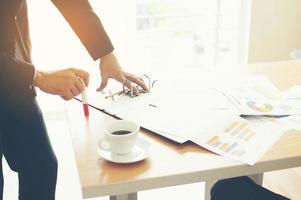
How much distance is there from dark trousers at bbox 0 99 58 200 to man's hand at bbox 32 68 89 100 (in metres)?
0.24

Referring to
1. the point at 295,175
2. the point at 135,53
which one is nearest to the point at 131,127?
the point at 295,175

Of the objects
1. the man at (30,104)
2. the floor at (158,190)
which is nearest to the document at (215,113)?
the man at (30,104)

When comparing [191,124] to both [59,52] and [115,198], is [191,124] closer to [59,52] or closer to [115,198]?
[115,198]

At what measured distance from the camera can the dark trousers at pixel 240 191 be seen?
101 centimetres

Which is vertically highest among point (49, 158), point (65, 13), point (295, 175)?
point (65, 13)

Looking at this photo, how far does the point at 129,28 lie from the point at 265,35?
0.98 m

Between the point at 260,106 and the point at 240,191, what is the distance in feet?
0.79

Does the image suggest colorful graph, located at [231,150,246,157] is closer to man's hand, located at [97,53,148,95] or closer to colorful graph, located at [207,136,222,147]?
colorful graph, located at [207,136,222,147]

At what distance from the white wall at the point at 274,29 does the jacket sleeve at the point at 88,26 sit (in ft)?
5.66

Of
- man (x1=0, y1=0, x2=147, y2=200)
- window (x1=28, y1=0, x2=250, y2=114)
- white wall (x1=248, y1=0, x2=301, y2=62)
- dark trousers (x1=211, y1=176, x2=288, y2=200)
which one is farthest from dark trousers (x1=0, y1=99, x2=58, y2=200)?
white wall (x1=248, y1=0, x2=301, y2=62)

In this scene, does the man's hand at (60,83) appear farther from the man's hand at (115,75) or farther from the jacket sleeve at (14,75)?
the man's hand at (115,75)

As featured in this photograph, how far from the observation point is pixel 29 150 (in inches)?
49.1

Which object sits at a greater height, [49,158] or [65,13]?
[65,13]

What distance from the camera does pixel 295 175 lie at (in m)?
2.11
